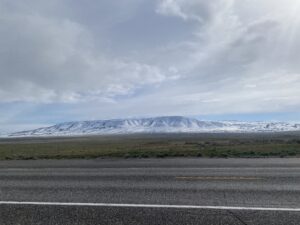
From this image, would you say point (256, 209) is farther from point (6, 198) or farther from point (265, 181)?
point (6, 198)

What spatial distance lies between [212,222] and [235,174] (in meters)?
5.83

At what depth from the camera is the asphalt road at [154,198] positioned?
21.7 feet

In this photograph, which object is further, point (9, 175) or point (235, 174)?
point (9, 175)

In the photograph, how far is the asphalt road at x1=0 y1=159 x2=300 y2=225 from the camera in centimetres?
662

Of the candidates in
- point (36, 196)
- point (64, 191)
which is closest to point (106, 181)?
point (64, 191)

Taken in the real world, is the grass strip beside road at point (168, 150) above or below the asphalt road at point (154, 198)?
above

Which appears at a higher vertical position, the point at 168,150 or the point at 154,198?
the point at 168,150

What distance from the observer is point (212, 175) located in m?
11.7

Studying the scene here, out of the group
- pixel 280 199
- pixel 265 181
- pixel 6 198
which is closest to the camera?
pixel 280 199

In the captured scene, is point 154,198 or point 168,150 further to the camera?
point 168,150

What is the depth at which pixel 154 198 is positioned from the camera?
26.9 ft

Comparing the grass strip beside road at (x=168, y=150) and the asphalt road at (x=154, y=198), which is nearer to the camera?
the asphalt road at (x=154, y=198)

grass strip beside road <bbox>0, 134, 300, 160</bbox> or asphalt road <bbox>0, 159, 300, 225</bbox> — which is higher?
grass strip beside road <bbox>0, 134, 300, 160</bbox>

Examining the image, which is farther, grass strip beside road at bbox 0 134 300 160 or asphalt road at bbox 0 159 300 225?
grass strip beside road at bbox 0 134 300 160
